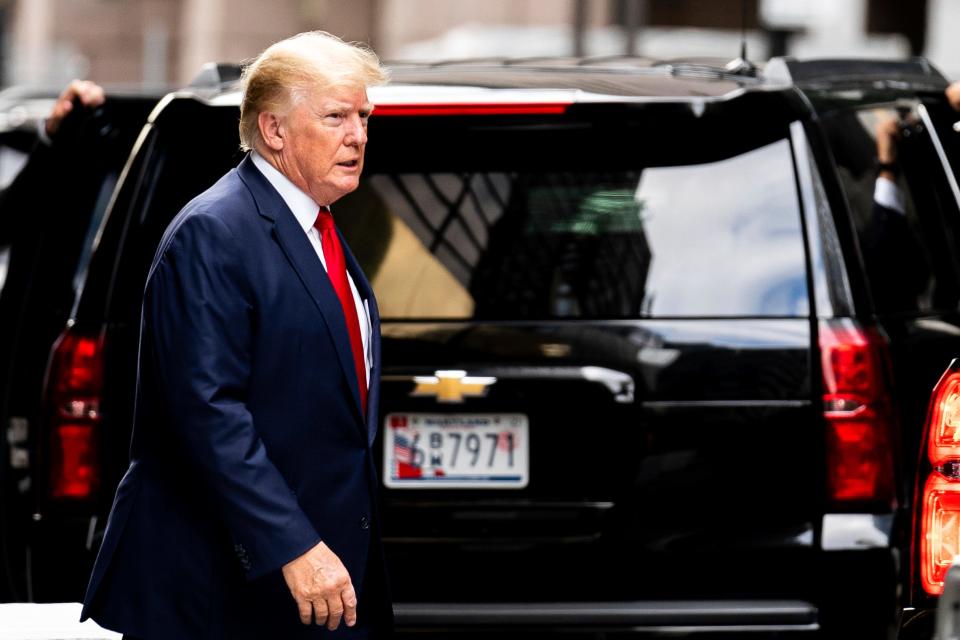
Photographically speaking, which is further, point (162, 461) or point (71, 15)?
point (71, 15)

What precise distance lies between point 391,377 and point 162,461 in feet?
3.79

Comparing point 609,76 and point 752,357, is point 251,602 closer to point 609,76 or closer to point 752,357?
point 752,357

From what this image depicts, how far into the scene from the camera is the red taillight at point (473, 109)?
4059 millimetres

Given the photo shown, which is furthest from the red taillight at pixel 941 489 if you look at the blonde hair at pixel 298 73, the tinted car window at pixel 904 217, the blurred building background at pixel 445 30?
the blurred building background at pixel 445 30

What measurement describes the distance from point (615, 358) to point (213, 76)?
133cm

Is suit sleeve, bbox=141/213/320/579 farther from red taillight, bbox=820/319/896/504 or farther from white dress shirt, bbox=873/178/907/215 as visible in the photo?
white dress shirt, bbox=873/178/907/215

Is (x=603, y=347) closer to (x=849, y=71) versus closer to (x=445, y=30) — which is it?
(x=849, y=71)

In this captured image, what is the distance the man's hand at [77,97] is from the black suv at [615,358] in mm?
1051

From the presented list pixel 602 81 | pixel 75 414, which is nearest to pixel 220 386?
pixel 75 414

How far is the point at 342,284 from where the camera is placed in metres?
3.08

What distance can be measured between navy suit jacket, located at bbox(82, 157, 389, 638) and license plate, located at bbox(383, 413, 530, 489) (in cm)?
103

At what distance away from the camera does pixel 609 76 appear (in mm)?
4367

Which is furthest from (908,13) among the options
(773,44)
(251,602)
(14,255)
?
(251,602)

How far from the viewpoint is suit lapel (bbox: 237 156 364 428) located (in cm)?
295
